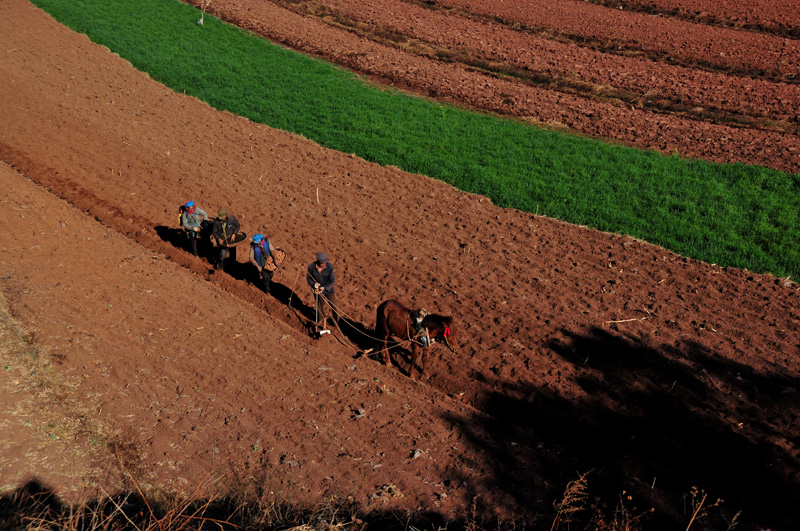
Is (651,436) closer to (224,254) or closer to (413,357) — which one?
(413,357)

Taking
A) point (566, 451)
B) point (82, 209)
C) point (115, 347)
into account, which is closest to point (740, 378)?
point (566, 451)

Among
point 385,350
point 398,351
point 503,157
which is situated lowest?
point 398,351

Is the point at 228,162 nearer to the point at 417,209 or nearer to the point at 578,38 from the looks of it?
the point at 417,209

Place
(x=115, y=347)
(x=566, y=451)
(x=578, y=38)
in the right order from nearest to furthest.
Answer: (x=566, y=451), (x=115, y=347), (x=578, y=38)

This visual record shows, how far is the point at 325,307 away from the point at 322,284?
2.46 ft

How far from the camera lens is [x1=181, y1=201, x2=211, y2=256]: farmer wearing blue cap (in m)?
14.2

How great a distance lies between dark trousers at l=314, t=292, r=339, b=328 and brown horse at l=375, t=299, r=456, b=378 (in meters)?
1.33

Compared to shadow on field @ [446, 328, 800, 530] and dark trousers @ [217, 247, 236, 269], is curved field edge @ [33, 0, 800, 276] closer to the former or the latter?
shadow on field @ [446, 328, 800, 530]

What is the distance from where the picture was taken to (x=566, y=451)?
964 cm

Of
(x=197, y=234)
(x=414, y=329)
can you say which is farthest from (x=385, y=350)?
(x=197, y=234)

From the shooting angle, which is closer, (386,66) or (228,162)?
(228,162)

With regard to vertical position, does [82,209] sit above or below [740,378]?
below

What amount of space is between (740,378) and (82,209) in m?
16.8

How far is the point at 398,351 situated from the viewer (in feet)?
39.1
